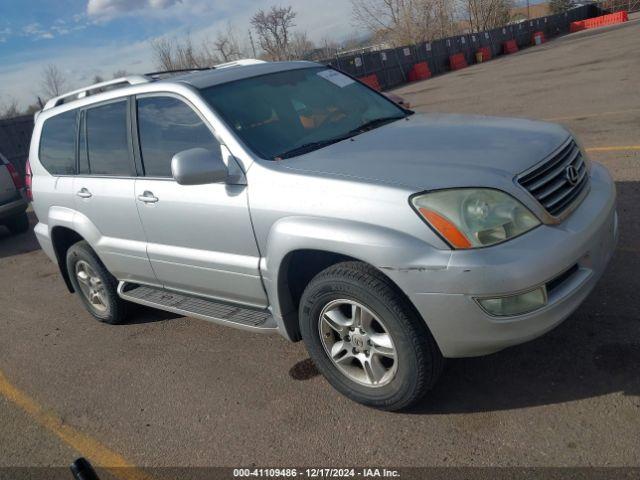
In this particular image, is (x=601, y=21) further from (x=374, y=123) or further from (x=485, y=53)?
(x=374, y=123)

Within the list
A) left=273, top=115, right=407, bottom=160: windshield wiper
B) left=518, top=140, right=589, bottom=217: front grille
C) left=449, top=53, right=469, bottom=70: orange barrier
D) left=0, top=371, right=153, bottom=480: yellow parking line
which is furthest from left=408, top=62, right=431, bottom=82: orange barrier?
left=0, top=371, right=153, bottom=480: yellow parking line

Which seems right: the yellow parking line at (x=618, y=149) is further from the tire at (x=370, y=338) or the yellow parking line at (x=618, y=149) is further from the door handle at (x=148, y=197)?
the door handle at (x=148, y=197)

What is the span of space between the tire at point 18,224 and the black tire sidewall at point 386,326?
8.61m

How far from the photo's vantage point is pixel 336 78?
14.1 ft

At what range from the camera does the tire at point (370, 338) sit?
275 centimetres

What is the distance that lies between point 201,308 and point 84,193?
146cm

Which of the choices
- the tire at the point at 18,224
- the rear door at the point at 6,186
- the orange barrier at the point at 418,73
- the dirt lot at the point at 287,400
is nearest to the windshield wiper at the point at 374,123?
the dirt lot at the point at 287,400

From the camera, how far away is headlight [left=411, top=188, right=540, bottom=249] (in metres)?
2.57

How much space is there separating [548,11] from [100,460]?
7623 centimetres

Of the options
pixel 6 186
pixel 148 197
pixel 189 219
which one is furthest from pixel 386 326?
pixel 6 186

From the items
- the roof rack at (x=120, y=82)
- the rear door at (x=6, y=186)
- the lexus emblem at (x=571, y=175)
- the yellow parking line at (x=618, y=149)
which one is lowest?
the yellow parking line at (x=618, y=149)

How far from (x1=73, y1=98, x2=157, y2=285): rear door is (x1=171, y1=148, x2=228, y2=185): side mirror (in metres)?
0.95

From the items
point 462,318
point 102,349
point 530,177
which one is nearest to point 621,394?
point 462,318

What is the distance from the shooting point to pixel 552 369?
3.16 m
